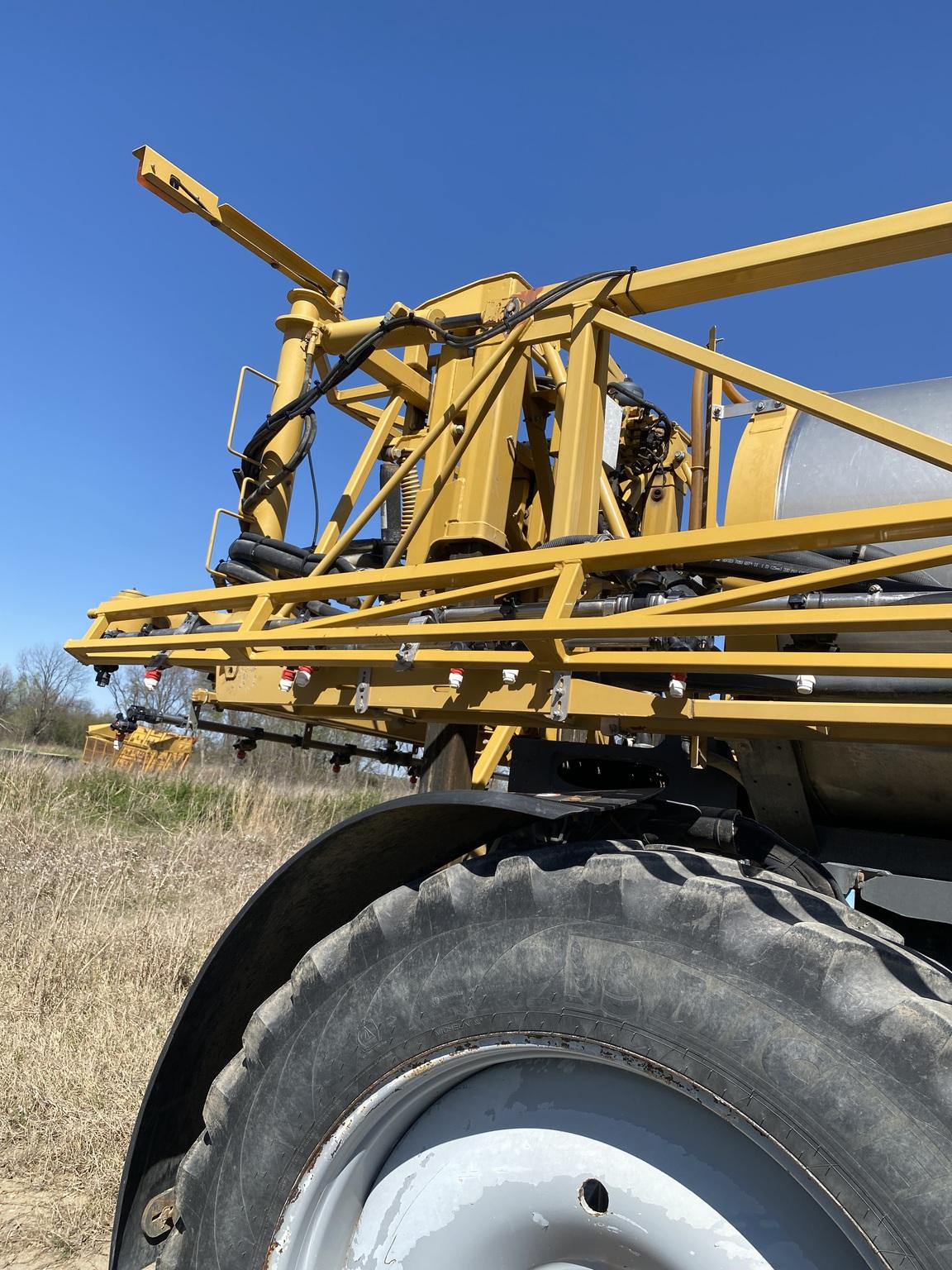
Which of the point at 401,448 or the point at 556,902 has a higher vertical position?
the point at 401,448

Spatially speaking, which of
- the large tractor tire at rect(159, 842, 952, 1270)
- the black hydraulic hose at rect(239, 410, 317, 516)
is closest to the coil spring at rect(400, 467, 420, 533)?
the black hydraulic hose at rect(239, 410, 317, 516)

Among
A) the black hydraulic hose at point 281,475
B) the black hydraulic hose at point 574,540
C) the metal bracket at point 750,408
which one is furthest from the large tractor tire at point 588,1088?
the black hydraulic hose at point 281,475

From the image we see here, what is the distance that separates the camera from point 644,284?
2646 millimetres

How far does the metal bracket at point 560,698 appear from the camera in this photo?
1939 mm

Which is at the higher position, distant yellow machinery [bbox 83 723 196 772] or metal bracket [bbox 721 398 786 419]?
distant yellow machinery [bbox 83 723 196 772]

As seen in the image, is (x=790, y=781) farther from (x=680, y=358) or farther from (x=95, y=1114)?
(x=95, y=1114)

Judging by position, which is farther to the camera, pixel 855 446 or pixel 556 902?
pixel 855 446

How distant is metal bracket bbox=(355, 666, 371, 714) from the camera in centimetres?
238

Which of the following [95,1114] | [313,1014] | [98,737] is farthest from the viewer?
[98,737]

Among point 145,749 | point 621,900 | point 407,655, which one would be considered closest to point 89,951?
point 407,655

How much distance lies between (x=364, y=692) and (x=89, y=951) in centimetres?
448

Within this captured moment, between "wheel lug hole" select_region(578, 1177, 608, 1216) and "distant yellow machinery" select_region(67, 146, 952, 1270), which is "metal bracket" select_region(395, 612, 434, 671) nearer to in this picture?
"distant yellow machinery" select_region(67, 146, 952, 1270)

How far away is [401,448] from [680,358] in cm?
171

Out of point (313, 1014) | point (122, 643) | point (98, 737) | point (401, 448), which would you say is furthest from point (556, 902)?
point (98, 737)
